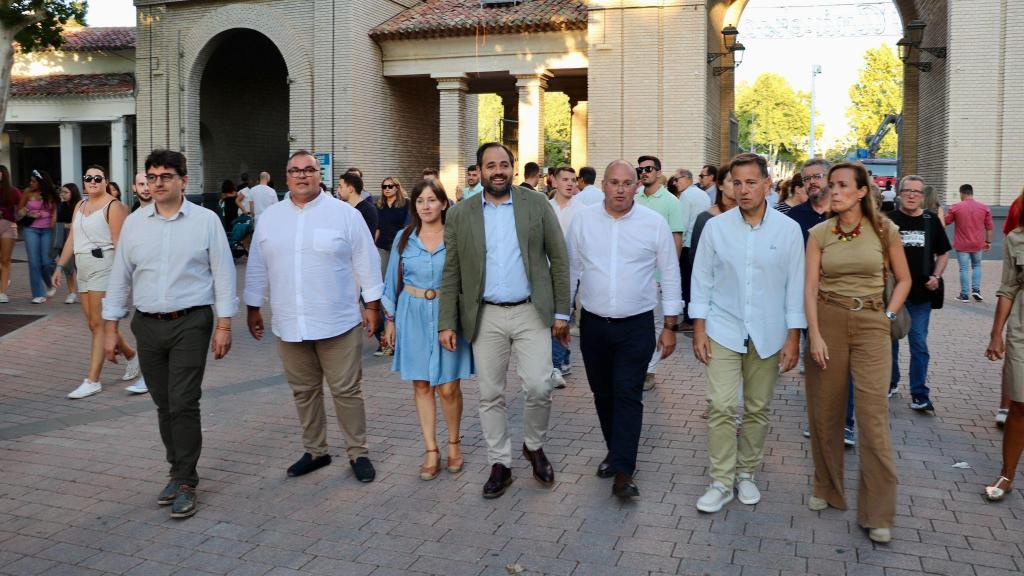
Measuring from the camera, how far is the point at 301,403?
18.7ft

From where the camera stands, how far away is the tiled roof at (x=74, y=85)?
2817cm

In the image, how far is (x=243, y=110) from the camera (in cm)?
2802

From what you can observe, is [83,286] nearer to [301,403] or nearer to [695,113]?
[301,403]

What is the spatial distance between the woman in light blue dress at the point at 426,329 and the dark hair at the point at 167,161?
4.40ft

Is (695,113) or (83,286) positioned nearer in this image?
(83,286)

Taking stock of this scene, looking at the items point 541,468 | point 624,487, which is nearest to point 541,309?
point 541,468

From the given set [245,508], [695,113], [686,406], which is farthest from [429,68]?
[245,508]

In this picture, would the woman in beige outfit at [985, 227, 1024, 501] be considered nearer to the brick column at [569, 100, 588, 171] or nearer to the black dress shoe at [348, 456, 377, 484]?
the black dress shoe at [348, 456, 377, 484]

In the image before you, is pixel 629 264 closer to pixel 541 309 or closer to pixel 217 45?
pixel 541 309

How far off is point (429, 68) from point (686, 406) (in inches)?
708

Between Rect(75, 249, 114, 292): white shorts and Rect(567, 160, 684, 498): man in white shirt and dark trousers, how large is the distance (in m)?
4.44

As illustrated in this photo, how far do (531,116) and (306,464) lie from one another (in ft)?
58.5

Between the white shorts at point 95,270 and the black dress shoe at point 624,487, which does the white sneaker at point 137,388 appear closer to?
the white shorts at point 95,270

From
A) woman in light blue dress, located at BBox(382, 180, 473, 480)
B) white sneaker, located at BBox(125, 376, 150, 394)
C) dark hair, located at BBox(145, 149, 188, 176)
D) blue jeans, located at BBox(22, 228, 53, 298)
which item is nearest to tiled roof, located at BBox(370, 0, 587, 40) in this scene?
blue jeans, located at BBox(22, 228, 53, 298)
